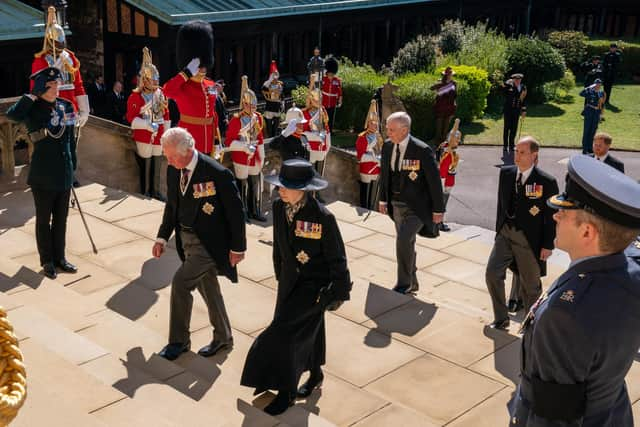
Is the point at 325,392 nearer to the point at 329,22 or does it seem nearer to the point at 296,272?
the point at 296,272

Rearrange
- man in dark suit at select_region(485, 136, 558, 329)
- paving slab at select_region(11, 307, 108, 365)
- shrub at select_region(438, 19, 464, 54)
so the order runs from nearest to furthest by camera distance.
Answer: paving slab at select_region(11, 307, 108, 365)
man in dark suit at select_region(485, 136, 558, 329)
shrub at select_region(438, 19, 464, 54)

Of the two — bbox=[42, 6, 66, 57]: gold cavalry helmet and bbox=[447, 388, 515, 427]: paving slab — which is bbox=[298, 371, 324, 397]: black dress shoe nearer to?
bbox=[447, 388, 515, 427]: paving slab

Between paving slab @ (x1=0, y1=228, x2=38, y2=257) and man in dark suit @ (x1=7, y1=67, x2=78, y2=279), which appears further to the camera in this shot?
paving slab @ (x1=0, y1=228, x2=38, y2=257)

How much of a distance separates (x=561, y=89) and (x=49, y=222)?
74.5 feet

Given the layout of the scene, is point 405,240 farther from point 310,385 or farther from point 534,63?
point 534,63

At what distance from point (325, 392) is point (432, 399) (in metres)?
0.82

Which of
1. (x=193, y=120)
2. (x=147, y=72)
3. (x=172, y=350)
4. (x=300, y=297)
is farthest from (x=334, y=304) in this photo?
(x=147, y=72)

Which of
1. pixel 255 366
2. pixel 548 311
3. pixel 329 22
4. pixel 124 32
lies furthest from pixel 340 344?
pixel 329 22

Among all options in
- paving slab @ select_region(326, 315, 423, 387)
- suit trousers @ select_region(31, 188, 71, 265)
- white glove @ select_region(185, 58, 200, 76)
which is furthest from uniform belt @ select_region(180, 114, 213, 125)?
paving slab @ select_region(326, 315, 423, 387)

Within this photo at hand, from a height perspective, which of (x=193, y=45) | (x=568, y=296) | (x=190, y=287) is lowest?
(x=190, y=287)

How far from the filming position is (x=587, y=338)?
12.4 ft

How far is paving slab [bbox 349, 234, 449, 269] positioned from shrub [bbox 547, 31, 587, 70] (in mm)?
21637

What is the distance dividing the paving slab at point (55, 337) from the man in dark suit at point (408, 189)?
12.3 ft

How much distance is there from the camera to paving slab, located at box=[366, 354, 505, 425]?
6.76 meters
